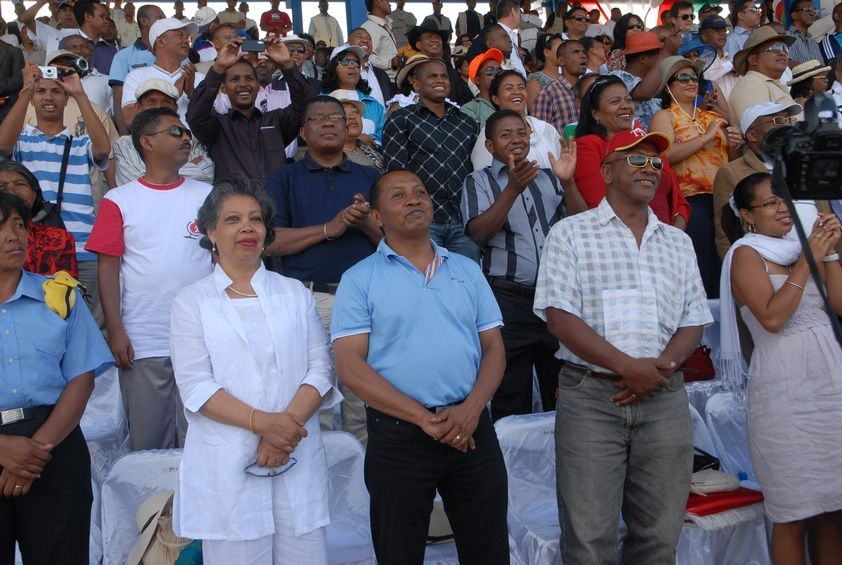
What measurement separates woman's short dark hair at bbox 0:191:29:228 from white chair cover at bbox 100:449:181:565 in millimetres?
1062

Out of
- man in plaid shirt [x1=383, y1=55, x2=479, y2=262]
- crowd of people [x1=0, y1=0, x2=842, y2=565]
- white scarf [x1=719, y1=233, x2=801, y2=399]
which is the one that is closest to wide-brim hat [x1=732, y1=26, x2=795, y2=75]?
crowd of people [x1=0, y1=0, x2=842, y2=565]

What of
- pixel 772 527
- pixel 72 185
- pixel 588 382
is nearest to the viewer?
pixel 588 382

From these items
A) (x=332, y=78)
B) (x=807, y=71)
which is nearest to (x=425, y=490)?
(x=332, y=78)

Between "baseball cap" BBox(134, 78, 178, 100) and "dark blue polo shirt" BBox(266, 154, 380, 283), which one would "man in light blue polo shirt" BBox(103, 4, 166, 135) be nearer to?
"baseball cap" BBox(134, 78, 178, 100)

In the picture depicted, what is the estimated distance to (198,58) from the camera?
286 inches

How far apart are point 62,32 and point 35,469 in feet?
21.0

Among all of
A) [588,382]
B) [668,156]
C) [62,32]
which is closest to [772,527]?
[588,382]

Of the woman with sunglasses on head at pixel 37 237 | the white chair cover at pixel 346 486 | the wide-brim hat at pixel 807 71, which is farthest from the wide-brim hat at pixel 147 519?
the wide-brim hat at pixel 807 71

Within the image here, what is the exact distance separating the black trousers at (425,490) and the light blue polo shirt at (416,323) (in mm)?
162

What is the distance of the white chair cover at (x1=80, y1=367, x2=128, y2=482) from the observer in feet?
13.9

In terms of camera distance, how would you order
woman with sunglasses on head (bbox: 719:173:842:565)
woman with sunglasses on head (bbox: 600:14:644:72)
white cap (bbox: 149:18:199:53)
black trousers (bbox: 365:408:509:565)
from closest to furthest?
black trousers (bbox: 365:408:509:565) < woman with sunglasses on head (bbox: 719:173:842:565) < white cap (bbox: 149:18:199:53) < woman with sunglasses on head (bbox: 600:14:644:72)

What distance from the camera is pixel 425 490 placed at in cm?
298

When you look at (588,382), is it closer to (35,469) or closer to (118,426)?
(35,469)

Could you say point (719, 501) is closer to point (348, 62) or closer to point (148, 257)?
point (148, 257)
